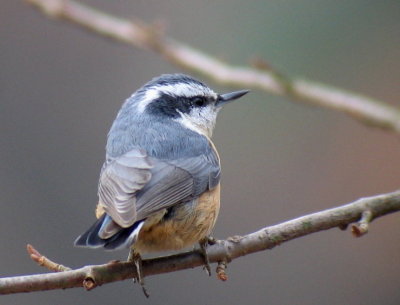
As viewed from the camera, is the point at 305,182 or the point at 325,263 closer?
the point at 325,263

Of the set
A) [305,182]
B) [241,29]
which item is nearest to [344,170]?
[305,182]

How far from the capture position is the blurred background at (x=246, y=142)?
23.6 ft

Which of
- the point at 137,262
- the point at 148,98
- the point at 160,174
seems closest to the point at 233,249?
the point at 137,262

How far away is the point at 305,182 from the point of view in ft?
26.1

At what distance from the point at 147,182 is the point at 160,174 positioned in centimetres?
13

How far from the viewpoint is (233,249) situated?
3805 mm

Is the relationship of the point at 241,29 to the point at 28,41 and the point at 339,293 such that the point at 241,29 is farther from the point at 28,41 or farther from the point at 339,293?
the point at 339,293

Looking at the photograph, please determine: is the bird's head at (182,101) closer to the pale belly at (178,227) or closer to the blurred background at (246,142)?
the pale belly at (178,227)

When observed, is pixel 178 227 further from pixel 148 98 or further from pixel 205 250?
pixel 148 98

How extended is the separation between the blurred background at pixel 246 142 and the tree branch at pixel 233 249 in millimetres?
3107

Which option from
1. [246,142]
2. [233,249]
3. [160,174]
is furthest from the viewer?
[246,142]

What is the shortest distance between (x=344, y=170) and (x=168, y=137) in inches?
147

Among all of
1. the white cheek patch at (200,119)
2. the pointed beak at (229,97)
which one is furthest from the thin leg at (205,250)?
the pointed beak at (229,97)

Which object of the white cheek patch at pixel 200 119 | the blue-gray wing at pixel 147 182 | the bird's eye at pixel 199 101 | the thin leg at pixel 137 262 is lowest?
the thin leg at pixel 137 262
